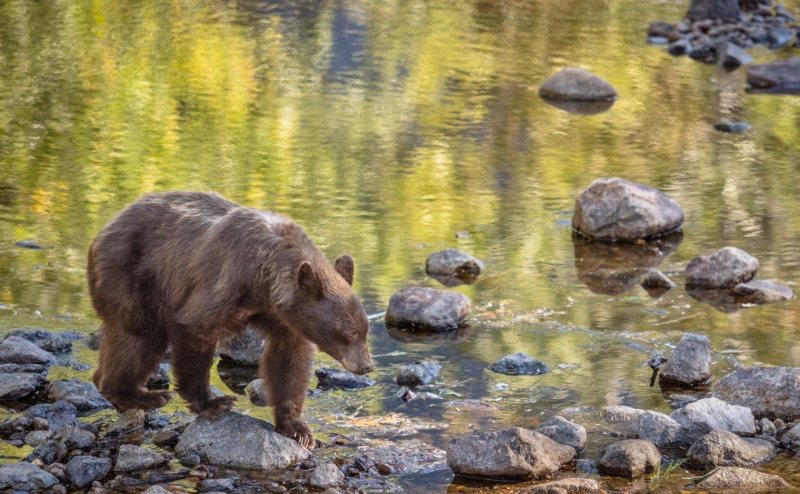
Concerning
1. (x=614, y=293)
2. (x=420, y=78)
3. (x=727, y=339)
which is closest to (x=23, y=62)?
(x=420, y=78)

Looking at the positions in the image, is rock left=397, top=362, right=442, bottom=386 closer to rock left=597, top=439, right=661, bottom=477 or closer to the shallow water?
the shallow water

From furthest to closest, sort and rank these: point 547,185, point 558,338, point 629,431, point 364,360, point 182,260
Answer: point 547,185 → point 558,338 → point 629,431 → point 182,260 → point 364,360

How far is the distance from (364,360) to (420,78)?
13465 mm

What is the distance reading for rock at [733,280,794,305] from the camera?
9008mm

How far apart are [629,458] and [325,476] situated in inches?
65.6

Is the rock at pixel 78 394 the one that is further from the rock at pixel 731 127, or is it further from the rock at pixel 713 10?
the rock at pixel 713 10

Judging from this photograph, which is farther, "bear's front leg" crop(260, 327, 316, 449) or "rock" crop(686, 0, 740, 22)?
"rock" crop(686, 0, 740, 22)

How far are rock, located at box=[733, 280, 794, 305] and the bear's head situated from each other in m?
4.39

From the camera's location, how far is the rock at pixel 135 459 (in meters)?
5.88

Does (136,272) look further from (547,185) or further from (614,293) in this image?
(547,185)

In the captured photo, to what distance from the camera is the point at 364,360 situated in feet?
19.0

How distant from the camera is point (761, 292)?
905 centimetres

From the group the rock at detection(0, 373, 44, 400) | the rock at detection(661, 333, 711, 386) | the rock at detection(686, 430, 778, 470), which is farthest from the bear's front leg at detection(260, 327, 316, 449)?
the rock at detection(661, 333, 711, 386)

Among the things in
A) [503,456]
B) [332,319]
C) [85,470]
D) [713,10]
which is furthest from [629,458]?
[713,10]
